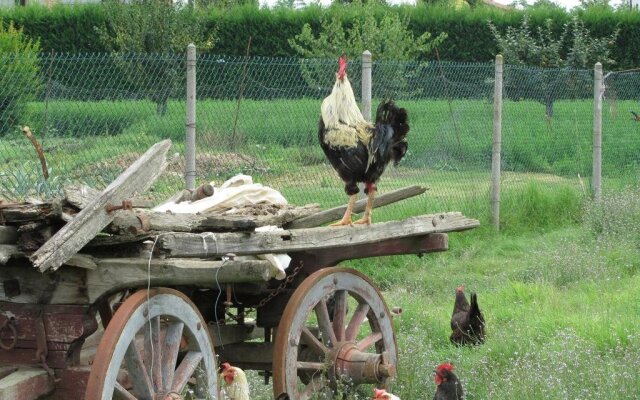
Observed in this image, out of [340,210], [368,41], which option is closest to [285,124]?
[340,210]

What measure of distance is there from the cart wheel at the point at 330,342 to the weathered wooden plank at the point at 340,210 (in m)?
0.47

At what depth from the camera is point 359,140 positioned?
6301mm

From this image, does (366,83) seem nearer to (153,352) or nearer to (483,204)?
(483,204)

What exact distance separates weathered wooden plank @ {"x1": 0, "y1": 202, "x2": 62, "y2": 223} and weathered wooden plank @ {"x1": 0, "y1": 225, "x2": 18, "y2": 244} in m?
0.04

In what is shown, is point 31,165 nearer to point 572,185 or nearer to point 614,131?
point 572,185

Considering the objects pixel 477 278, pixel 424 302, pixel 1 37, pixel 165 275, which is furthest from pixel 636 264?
pixel 1 37

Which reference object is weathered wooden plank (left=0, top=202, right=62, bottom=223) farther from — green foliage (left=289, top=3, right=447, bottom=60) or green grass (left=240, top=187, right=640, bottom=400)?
green foliage (left=289, top=3, right=447, bottom=60)

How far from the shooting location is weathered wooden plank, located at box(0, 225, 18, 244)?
4.23 m

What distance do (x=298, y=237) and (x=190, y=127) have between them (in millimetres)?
3935

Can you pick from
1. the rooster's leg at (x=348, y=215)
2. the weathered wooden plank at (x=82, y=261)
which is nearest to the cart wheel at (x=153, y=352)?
the weathered wooden plank at (x=82, y=261)

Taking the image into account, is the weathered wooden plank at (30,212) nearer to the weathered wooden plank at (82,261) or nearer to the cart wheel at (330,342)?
the weathered wooden plank at (82,261)

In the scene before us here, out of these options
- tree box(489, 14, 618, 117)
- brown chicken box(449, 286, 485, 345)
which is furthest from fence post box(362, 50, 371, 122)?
tree box(489, 14, 618, 117)

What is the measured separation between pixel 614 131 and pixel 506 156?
2357mm

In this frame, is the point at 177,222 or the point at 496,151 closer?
the point at 177,222
